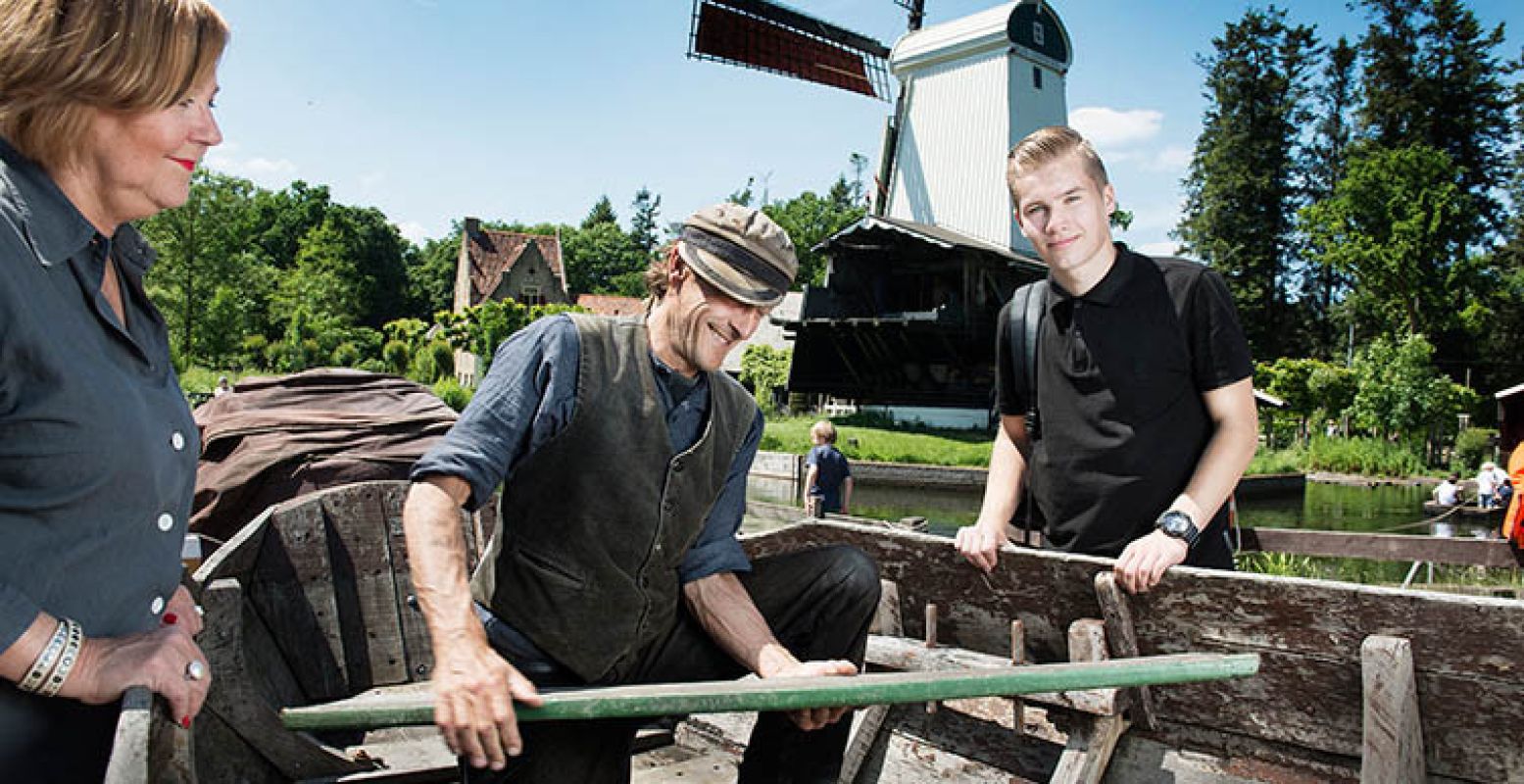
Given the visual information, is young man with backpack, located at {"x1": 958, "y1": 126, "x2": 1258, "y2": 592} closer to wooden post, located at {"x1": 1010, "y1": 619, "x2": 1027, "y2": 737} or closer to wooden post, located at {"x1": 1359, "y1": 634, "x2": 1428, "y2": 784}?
wooden post, located at {"x1": 1010, "y1": 619, "x2": 1027, "y2": 737}

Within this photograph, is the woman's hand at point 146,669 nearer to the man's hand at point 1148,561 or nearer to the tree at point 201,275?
the man's hand at point 1148,561

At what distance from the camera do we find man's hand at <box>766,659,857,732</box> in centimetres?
204

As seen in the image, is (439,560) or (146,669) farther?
(439,560)

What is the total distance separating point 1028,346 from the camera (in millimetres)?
3260

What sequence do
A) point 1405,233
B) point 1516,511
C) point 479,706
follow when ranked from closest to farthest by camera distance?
point 479,706
point 1516,511
point 1405,233

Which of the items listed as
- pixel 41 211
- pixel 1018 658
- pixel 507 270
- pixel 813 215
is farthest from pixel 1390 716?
pixel 813 215

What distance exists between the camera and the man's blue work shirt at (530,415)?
6.46 ft

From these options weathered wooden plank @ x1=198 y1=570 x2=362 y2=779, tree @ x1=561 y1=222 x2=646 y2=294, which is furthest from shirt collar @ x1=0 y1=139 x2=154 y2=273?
tree @ x1=561 y1=222 x2=646 y2=294

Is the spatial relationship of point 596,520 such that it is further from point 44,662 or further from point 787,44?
point 787,44

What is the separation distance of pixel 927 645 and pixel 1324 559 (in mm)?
12851

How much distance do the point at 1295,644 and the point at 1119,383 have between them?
2.84 feet

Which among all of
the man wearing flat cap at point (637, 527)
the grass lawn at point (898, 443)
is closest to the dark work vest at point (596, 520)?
the man wearing flat cap at point (637, 527)

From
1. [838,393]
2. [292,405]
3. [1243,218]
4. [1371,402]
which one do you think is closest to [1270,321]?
[1243,218]

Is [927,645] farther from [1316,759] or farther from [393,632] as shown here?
[393,632]
